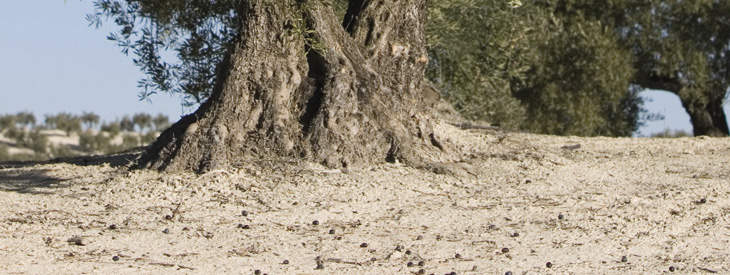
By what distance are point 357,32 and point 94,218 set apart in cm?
354

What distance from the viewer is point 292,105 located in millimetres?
10242

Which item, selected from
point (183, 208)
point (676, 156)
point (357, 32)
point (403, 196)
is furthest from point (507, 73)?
point (183, 208)

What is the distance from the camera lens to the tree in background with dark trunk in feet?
32.8

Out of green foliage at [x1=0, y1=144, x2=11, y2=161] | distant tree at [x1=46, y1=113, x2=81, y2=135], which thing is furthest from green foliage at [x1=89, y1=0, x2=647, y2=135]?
distant tree at [x1=46, y1=113, x2=81, y2=135]

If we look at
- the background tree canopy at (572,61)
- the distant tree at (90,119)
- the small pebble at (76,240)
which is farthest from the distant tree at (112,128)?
the small pebble at (76,240)

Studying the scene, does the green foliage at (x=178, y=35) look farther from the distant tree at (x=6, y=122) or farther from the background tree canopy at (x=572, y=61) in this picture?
the distant tree at (x=6, y=122)

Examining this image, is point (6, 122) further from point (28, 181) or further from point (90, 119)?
point (28, 181)

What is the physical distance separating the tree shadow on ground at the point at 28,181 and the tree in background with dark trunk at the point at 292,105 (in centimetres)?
100

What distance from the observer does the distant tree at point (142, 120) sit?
38.0 m

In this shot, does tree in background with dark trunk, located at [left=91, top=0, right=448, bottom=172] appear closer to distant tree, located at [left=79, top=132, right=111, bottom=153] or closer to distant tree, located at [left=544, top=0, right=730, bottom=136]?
distant tree, located at [left=544, top=0, right=730, bottom=136]

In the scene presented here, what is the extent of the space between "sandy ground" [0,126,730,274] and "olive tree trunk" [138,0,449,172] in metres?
0.25

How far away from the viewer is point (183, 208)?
29.6ft

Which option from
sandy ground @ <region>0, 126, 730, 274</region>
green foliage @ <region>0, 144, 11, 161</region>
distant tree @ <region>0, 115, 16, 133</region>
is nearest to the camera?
sandy ground @ <region>0, 126, 730, 274</region>

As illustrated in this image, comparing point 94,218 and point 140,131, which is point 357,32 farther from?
point 140,131
